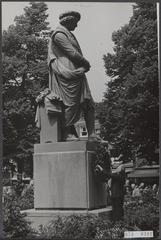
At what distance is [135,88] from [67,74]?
129 inches

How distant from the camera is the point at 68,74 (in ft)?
34.1

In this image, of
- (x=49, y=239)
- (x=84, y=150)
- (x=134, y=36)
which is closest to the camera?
(x=49, y=239)

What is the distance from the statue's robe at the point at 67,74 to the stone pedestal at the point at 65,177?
0.77 m

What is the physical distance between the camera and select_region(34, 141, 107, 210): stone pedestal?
9.90m

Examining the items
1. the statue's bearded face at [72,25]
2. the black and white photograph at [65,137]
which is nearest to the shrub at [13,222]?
the black and white photograph at [65,137]

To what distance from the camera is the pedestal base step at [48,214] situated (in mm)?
9763

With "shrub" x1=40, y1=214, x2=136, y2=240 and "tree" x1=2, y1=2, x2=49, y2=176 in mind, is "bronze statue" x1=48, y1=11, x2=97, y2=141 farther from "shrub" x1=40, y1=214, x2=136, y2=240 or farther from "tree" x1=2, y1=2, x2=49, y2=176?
"shrub" x1=40, y1=214, x2=136, y2=240

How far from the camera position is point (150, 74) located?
1162 centimetres

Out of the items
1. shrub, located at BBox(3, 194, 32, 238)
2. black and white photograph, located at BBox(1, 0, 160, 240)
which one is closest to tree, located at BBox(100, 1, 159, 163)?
black and white photograph, located at BBox(1, 0, 160, 240)

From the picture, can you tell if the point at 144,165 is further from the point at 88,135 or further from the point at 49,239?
the point at 49,239

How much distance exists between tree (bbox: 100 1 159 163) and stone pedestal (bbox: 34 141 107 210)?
5.94 ft

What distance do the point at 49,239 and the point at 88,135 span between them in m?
2.69

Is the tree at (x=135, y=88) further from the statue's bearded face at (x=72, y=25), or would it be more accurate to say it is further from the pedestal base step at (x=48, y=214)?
the pedestal base step at (x=48, y=214)

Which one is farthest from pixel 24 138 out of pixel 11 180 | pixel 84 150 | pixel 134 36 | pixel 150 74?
pixel 134 36
